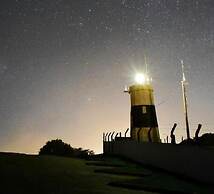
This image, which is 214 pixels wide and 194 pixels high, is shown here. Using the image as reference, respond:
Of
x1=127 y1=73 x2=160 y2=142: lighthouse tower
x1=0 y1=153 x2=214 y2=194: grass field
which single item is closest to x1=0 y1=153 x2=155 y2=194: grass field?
x1=0 y1=153 x2=214 y2=194: grass field

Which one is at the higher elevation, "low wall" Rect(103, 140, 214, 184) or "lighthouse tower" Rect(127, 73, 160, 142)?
"lighthouse tower" Rect(127, 73, 160, 142)

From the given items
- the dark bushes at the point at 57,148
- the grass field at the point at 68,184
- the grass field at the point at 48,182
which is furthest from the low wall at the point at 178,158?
the dark bushes at the point at 57,148

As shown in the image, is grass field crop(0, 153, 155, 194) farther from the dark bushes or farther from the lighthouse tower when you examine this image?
the dark bushes

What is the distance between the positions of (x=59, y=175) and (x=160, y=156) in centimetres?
685

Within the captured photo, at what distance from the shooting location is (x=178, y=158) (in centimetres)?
1648

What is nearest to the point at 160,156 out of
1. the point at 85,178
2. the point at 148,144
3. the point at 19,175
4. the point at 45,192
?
the point at 148,144

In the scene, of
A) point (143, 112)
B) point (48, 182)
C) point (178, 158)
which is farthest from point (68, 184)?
point (143, 112)

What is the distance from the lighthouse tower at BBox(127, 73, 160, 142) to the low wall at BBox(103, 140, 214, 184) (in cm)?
702

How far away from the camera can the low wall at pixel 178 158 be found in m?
14.1

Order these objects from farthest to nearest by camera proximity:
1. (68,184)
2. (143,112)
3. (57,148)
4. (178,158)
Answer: (57,148)
(143,112)
(178,158)
(68,184)

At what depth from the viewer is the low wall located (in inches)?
555

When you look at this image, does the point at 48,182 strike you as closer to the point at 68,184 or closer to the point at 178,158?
the point at 68,184

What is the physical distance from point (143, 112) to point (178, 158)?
14.4 m

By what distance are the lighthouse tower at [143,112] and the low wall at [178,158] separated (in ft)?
23.0
